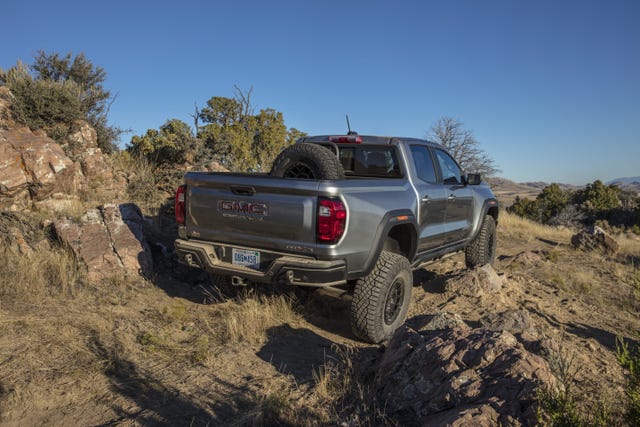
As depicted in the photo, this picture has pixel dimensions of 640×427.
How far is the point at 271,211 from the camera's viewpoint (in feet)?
13.4

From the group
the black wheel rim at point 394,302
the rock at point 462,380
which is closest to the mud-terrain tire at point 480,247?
the black wheel rim at point 394,302

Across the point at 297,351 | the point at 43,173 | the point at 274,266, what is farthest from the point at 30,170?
the point at 297,351

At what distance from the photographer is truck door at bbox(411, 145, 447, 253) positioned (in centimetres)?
514

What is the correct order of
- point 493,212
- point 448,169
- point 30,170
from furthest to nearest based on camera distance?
point 493,212, point 30,170, point 448,169

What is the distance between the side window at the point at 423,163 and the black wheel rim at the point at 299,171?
1.38 meters

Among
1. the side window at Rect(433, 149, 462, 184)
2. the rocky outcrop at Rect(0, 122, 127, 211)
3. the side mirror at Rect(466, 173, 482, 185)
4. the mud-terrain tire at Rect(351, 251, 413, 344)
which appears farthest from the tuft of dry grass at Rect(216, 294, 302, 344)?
the rocky outcrop at Rect(0, 122, 127, 211)

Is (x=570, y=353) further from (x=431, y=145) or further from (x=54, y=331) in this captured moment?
(x=54, y=331)

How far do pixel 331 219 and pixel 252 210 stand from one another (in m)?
0.80

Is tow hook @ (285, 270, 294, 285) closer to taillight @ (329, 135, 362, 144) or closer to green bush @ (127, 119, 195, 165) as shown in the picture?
taillight @ (329, 135, 362, 144)

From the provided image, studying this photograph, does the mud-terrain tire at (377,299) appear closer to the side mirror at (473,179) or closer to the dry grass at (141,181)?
the side mirror at (473,179)

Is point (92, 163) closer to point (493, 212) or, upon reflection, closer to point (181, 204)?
point (181, 204)

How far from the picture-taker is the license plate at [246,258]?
4.22 m

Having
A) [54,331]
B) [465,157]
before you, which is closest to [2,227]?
[54,331]

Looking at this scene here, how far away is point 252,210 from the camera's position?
419 centimetres
